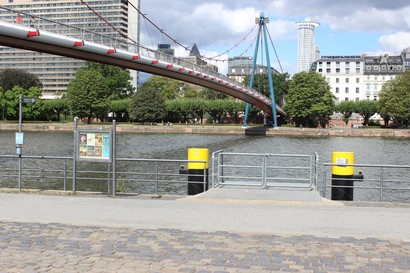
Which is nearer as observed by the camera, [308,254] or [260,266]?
[260,266]

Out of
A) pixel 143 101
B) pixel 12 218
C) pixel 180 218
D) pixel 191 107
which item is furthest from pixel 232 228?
pixel 191 107

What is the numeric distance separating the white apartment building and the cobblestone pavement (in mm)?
121223

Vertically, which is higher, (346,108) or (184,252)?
(346,108)

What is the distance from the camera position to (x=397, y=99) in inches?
3073

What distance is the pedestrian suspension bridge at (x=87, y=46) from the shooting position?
99.1ft

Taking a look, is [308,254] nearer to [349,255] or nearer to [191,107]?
[349,255]

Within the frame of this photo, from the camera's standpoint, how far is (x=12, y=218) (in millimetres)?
8758

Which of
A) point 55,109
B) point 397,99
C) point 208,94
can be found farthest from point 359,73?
point 55,109

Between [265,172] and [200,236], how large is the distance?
5206 millimetres

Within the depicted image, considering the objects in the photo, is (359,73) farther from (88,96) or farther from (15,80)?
(15,80)

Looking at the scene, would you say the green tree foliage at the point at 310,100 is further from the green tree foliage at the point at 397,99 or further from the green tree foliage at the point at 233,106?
the green tree foliage at the point at 233,106

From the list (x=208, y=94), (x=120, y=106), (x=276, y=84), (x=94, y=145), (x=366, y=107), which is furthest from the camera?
(x=208, y=94)

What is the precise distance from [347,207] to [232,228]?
277 cm

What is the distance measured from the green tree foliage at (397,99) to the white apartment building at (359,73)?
139ft
